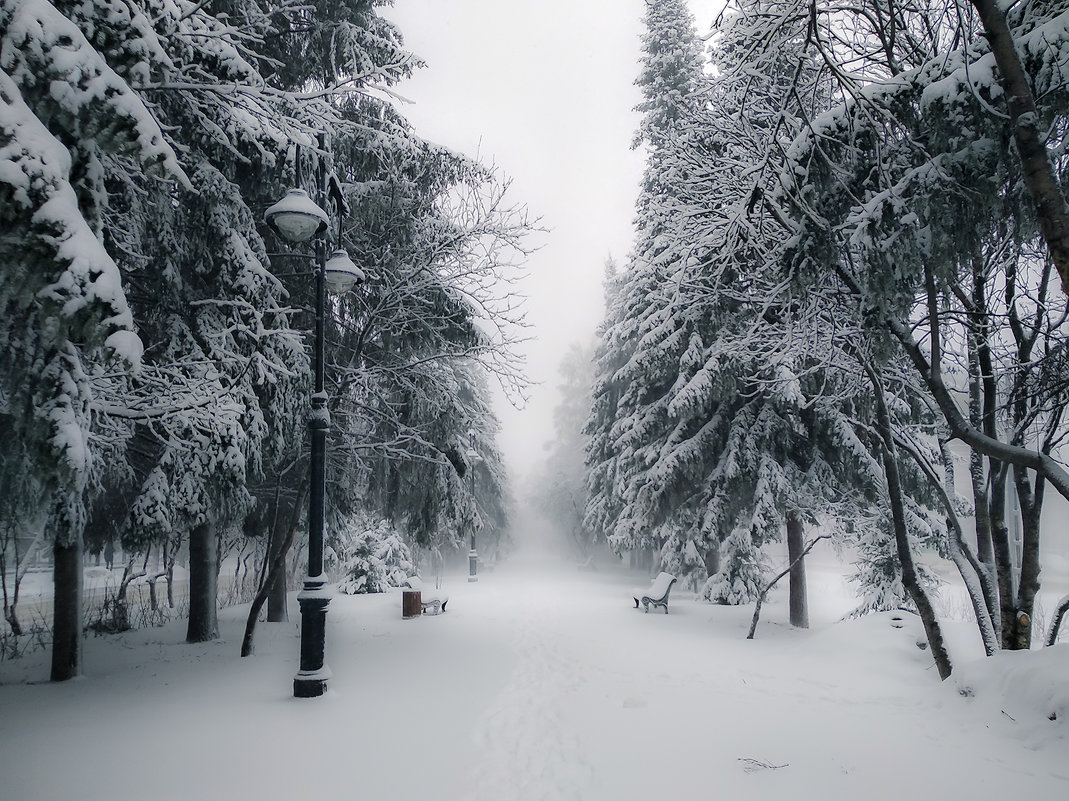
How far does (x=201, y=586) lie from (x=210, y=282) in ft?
17.0

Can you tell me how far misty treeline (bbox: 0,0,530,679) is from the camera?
3199 mm

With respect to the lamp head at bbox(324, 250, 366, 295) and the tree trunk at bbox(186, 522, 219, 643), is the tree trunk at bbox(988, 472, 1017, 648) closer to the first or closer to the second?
the lamp head at bbox(324, 250, 366, 295)

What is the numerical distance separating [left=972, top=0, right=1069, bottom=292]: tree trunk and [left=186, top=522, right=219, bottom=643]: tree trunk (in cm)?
1074

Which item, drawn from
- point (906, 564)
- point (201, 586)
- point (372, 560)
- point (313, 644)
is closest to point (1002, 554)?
point (906, 564)

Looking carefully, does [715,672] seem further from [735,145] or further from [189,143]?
[189,143]

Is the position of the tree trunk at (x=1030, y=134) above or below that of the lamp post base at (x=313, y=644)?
above

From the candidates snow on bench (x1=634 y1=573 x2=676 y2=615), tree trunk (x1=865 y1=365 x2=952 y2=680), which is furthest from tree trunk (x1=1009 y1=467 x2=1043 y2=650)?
snow on bench (x1=634 y1=573 x2=676 y2=615)

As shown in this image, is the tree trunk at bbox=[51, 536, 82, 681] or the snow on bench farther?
the snow on bench

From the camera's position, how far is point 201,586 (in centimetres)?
1022

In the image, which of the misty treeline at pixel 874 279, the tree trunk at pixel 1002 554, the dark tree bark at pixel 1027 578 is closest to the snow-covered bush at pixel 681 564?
the misty treeline at pixel 874 279

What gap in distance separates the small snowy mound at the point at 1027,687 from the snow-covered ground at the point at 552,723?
2 cm

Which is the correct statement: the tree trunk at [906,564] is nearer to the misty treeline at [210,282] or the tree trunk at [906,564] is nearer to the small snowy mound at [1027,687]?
the small snowy mound at [1027,687]

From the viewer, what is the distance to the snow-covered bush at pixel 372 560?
62.4 ft

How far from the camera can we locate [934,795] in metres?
4.27
